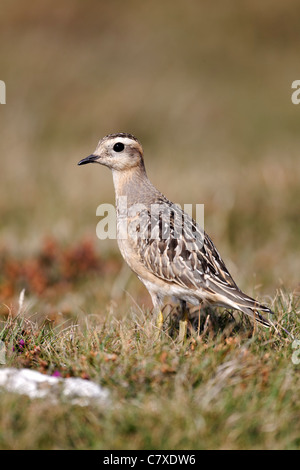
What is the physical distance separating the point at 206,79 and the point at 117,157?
20911 mm

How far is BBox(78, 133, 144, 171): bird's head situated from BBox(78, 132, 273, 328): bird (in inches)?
1.0

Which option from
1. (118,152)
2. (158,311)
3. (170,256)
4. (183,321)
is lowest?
(183,321)

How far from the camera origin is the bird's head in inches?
275

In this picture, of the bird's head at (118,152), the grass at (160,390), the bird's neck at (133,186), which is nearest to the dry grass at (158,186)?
the grass at (160,390)

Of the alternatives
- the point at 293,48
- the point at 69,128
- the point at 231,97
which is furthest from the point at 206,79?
the point at 69,128

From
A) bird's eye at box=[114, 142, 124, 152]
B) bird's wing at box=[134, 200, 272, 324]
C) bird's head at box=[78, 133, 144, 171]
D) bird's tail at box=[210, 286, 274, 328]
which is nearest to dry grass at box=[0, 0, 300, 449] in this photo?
bird's tail at box=[210, 286, 274, 328]

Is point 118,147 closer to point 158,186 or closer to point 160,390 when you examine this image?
point 160,390

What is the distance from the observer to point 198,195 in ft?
39.8

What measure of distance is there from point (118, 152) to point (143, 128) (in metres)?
14.8

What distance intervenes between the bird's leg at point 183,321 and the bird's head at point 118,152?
5.29 feet

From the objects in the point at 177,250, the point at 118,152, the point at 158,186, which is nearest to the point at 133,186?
the point at 118,152

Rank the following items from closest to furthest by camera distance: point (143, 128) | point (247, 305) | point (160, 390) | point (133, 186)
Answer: point (160, 390), point (247, 305), point (133, 186), point (143, 128)

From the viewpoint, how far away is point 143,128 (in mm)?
21609
